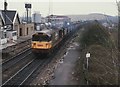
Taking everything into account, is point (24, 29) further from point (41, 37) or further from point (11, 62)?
point (11, 62)

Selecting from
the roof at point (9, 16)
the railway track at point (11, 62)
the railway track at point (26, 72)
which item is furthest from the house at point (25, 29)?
the railway track at point (26, 72)

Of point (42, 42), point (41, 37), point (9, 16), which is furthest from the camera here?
point (9, 16)

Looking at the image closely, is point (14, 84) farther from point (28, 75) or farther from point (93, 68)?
point (93, 68)

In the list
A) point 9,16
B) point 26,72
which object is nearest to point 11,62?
point 26,72

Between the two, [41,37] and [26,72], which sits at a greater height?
[41,37]

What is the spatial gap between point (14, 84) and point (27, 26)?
1895 inches

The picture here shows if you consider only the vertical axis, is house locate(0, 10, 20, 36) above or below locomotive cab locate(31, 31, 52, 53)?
above

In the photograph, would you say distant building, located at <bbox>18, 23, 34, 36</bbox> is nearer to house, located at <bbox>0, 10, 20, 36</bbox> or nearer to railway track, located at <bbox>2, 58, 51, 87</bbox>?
house, located at <bbox>0, 10, 20, 36</bbox>

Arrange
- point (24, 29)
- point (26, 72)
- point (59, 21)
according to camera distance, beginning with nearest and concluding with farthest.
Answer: point (26, 72) → point (24, 29) → point (59, 21)

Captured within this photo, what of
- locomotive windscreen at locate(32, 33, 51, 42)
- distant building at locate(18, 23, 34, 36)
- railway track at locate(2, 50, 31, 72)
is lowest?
railway track at locate(2, 50, 31, 72)

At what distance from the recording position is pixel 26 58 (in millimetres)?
29984

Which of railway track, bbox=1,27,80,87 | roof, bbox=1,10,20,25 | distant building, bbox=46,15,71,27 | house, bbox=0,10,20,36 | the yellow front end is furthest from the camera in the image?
roof, bbox=1,10,20,25

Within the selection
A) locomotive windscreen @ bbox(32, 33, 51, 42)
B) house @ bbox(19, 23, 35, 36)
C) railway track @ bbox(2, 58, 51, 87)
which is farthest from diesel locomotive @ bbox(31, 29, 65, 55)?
house @ bbox(19, 23, 35, 36)

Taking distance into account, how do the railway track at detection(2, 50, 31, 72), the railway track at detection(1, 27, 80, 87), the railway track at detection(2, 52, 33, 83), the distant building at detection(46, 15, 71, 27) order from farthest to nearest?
1. the distant building at detection(46, 15, 71, 27)
2. the railway track at detection(2, 50, 31, 72)
3. the railway track at detection(2, 52, 33, 83)
4. the railway track at detection(1, 27, 80, 87)
